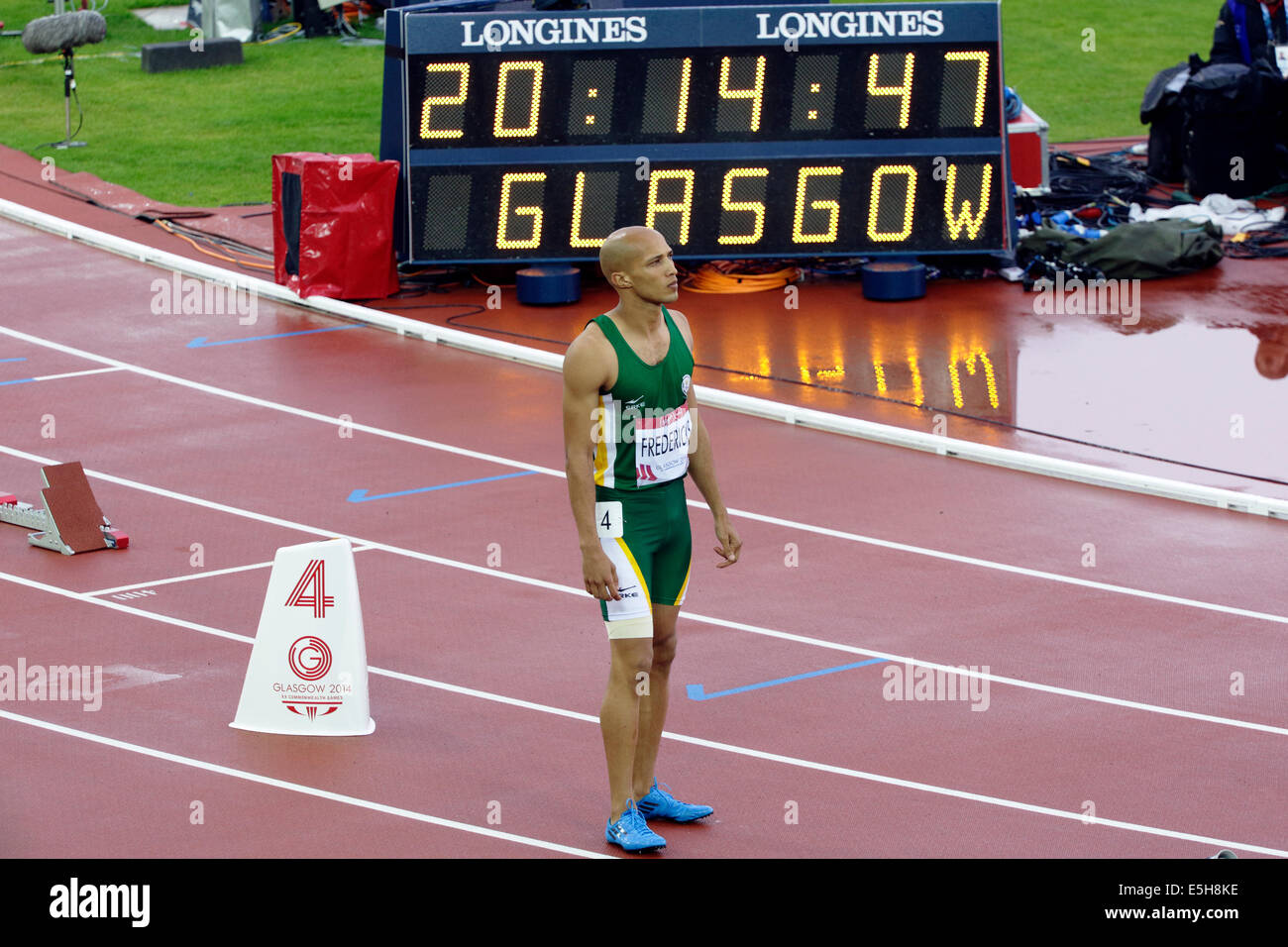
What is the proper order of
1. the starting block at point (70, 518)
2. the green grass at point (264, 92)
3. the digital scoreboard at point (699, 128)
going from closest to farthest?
the starting block at point (70, 518) < the digital scoreboard at point (699, 128) < the green grass at point (264, 92)

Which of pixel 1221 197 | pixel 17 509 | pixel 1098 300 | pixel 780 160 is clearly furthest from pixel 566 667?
pixel 1221 197

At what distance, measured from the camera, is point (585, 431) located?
6977 mm

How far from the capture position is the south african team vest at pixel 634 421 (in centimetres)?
702

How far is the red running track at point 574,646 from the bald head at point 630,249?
2.27 meters

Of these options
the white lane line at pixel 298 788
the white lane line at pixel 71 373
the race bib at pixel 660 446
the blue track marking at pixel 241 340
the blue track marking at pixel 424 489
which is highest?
the race bib at pixel 660 446

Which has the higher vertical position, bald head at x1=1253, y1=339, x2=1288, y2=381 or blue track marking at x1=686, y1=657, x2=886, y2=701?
bald head at x1=1253, y1=339, x2=1288, y2=381

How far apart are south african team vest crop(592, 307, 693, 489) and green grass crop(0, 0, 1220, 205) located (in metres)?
14.6

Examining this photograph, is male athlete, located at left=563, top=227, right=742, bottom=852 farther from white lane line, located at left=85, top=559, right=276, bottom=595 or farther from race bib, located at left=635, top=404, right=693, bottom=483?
white lane line, located at left=85, top=559, right=276, bottom=595

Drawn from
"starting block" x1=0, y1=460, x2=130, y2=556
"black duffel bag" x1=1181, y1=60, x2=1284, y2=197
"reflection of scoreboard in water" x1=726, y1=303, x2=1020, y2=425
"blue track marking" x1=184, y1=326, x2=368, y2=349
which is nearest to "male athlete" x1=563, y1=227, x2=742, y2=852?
"starting block" x1=0, y1=460, x2=130, y2=556

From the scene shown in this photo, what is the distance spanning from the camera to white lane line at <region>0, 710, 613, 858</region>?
24.2ft

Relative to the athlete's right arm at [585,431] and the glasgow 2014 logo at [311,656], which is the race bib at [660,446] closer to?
the athlete's right arm at [585,431]

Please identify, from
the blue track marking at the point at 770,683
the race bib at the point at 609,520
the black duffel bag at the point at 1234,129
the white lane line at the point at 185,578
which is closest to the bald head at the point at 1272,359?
the black duffel bag at the point at 1234,129

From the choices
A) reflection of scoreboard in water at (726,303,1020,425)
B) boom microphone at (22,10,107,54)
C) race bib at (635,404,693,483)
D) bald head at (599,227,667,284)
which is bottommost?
reflection of scoreboard in water at (726,303,1020,425)

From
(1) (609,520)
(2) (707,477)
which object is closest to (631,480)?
(1) (609,520)
